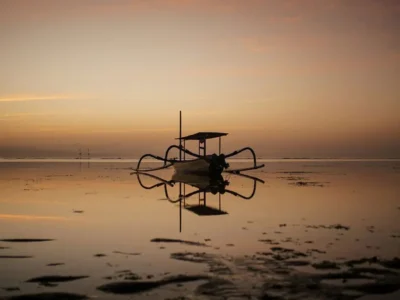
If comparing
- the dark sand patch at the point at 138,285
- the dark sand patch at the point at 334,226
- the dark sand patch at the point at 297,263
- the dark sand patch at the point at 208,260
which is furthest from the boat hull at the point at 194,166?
the dark sand patch at the point at 138,285

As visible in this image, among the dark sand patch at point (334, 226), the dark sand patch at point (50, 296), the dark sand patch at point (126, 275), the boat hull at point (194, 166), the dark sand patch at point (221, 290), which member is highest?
the boat hull at point (194, 166)

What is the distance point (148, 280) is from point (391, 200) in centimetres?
1955

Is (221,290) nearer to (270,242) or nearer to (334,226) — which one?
(270,242)

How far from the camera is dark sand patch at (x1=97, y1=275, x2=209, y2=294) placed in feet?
24.4

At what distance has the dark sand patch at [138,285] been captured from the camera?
7.44 metres

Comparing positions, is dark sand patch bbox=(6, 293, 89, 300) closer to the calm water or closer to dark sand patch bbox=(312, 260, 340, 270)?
the calm water

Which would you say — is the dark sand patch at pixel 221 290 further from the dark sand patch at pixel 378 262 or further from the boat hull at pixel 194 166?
the boat hull at pixel 194 166

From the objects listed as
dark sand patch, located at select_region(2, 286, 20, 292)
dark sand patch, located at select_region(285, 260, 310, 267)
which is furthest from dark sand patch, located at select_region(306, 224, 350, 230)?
dark sand patch, located at select_region(2, 286, 20, 292)

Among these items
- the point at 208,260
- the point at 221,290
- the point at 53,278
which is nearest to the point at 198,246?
the point at 208,260

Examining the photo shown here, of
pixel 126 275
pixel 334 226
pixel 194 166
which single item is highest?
pixel 194 166

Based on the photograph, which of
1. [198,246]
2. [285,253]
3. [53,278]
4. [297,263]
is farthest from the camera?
[198,246]

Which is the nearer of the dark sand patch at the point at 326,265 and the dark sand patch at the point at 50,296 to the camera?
the dark sand patch at the point at 50,296

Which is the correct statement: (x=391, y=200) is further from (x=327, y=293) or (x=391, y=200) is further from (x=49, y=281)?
(x=49, y=281)

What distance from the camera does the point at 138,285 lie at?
7734mm
